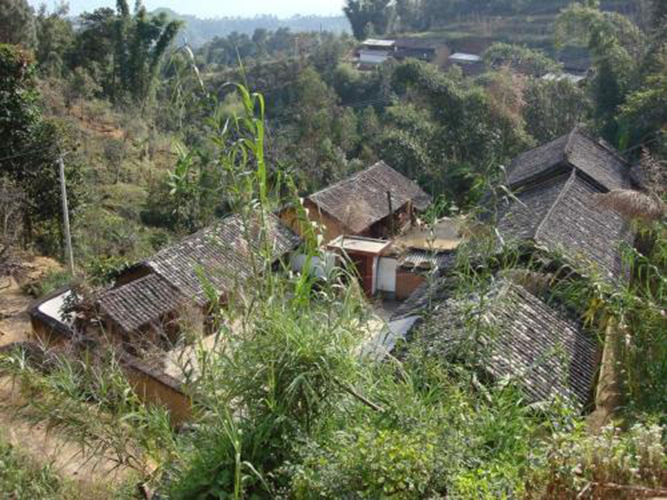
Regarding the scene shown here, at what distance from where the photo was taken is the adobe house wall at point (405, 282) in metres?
14.8

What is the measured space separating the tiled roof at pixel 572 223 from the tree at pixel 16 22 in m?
16.6

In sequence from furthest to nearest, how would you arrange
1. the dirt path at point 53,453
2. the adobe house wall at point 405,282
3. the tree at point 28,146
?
the tree at point 28,146 → the adobe house wall at point 405,282 → the dirt path at point 53,453

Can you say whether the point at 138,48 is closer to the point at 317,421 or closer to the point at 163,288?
the point at 163,288

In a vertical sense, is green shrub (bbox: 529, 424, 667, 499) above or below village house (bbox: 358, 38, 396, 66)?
above

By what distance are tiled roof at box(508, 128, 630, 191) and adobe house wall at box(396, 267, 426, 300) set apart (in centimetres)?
295

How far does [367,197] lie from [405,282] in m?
4.06

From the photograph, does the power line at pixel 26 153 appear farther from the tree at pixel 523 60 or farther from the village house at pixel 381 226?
the tree at pixel 523 60

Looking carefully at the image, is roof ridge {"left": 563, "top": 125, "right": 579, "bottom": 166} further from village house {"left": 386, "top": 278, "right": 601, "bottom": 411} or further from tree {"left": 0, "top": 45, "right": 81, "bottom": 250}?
tree {"left": 0, "top": 45, "right": 81, "bottom": 250}

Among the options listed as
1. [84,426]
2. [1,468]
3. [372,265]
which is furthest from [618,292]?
[372,265]

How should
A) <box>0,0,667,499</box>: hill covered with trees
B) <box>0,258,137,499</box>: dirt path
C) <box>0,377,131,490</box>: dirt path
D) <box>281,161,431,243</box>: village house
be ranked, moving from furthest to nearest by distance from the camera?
1. <box>281,161,431,243</box>: village house
2. <box>0,377,131,490</box>: dirt path
3. <box>0,258,137,499</box>: dirt path
4. <box>0,0,667,499</box>: hill covered with trees

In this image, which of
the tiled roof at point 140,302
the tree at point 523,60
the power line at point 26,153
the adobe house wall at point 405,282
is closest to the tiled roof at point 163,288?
the tiled roof at point 140,302

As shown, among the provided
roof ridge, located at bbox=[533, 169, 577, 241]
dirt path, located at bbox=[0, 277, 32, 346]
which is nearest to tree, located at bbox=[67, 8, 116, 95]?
dirt path, located at bbox=[0, 277, 32, 346]

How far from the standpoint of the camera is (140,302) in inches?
480

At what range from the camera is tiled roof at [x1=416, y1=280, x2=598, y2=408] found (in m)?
4.79
